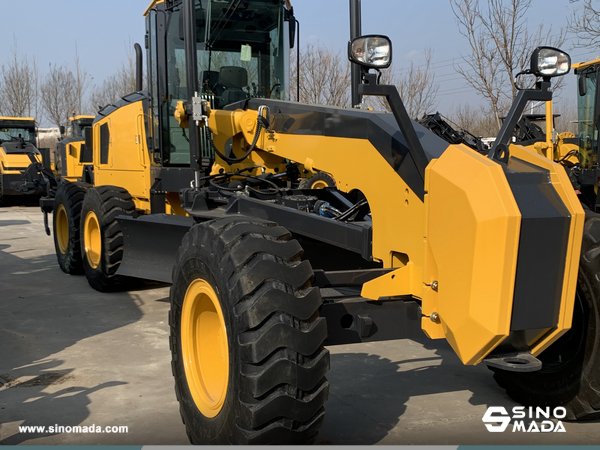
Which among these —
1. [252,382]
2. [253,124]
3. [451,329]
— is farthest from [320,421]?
[253,124]

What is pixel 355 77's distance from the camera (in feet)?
17.6

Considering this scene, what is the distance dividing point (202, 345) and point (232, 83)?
9.82 ft

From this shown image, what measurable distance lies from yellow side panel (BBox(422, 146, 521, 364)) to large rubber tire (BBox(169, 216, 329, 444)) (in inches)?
25.9

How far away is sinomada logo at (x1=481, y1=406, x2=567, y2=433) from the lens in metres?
4.04

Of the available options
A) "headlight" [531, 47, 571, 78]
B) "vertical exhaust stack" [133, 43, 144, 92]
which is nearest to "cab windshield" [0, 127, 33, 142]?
"vertical exhaust stack" [133, 43, 144, 92]

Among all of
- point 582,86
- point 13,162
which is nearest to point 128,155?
point 582,86

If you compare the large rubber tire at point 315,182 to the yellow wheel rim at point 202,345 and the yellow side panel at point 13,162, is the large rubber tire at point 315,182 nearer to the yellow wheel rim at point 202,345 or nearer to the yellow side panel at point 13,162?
the yellow wheel rim at point 202,345

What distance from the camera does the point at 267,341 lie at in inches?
126

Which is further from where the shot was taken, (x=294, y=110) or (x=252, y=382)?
(x=294, y=110)

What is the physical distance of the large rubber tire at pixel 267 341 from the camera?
10.5ft

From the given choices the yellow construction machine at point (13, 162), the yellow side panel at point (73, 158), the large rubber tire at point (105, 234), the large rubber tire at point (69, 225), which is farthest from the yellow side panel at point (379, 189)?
the yellow construction machine at point (13, 162)

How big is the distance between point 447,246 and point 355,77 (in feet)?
8.54

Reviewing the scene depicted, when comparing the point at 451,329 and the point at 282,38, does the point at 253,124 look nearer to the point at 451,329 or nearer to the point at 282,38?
the point at 282,38

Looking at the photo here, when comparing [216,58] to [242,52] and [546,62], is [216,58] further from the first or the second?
[546,62]
